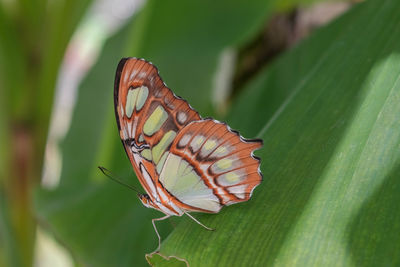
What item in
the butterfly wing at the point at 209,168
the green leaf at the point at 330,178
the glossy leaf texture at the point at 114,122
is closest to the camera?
the green leaf at the point at 330,178

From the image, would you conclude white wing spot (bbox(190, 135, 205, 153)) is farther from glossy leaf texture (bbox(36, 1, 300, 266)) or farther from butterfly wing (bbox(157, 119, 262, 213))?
glossy leaf texture (bbox(36, 1, 300, 266))

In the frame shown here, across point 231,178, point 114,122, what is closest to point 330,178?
point 231,178

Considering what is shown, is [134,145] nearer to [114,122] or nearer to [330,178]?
[330,178]

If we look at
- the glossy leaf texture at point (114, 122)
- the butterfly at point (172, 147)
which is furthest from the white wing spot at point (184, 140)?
the glossy leaf texture at point (114, 122)

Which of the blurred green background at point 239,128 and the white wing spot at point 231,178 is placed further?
the white wing spot at point 231,178

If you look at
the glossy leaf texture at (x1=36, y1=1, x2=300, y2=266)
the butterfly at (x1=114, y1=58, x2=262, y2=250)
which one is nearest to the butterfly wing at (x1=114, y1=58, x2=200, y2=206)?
the butterfly at (x1=114, y1=58, x2=262, y2=250)

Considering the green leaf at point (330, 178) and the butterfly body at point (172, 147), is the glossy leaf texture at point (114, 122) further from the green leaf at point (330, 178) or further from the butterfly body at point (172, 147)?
the green leaf at point (330, 178)
